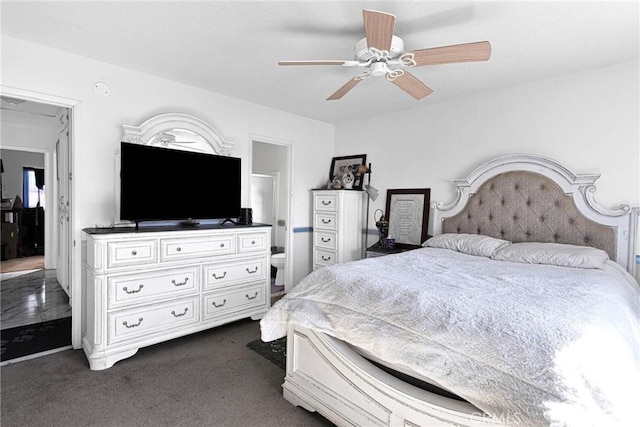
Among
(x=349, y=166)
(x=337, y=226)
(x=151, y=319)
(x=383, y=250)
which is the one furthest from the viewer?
(x=349, y=166)

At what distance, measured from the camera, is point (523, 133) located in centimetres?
309

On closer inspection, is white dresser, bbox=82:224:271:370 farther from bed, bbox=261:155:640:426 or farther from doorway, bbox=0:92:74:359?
bed, bbox=261:155:640:426

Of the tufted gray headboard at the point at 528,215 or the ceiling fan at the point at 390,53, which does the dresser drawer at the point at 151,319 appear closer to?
the ceiling fan at the point at 390,53

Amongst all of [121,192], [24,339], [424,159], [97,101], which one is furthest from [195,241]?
[424,159]

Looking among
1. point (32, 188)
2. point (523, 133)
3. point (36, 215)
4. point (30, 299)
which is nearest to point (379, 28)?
point (523, 133)

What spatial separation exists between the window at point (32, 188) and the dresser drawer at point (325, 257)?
641 cm

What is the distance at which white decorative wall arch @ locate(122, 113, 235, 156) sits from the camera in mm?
2916

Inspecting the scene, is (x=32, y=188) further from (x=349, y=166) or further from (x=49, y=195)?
(x=349, y=166)

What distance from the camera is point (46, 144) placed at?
504 cm

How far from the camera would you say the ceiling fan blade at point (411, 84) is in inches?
88.4

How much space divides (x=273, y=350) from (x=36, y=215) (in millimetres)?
6851

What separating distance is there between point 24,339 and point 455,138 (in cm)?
455

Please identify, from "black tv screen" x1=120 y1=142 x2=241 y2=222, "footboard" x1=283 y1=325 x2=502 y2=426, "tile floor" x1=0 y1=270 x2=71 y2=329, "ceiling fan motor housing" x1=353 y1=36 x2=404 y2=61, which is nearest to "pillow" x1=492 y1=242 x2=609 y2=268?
Answer: "footboard" x1=283 y1=325 x2=502 y2=426

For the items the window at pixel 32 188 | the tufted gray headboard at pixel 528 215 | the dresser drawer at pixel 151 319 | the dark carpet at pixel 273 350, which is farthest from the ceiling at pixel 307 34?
the window at pixel 32 188
